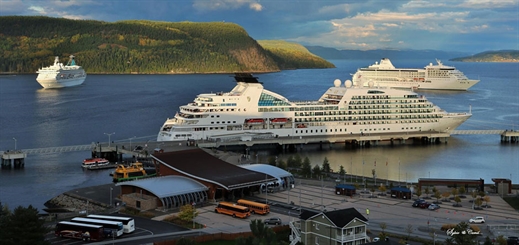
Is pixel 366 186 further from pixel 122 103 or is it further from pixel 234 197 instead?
pixel 122 103

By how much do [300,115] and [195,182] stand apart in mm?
23122

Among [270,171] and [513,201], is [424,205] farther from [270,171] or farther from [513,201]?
[270,171]

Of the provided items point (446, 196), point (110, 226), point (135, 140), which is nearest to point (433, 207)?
point (446, 196)

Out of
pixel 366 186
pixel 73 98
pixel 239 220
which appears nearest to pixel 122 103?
pixel 73 98

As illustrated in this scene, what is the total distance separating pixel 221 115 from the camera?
49656mm

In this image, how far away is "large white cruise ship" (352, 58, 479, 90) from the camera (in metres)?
112

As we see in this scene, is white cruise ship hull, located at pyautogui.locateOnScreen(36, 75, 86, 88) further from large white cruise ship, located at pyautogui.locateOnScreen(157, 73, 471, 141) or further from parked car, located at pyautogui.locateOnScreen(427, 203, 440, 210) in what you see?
parked car, located at pyautogui.locateOnScreen(427, 203, 440, 210)

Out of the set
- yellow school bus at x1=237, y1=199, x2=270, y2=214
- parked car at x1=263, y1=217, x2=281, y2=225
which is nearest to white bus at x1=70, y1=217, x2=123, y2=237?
parked car at x1=263, y1=217, x2=281, y2=225

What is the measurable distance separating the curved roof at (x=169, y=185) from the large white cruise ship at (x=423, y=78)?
82738 mm

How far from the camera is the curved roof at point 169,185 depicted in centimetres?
2789

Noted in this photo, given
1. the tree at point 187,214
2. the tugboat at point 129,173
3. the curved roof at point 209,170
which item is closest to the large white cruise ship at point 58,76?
the tugboat at point 129,173

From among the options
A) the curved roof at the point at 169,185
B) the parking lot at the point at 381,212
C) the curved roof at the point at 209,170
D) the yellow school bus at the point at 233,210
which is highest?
the curved roof at the point at 209,170

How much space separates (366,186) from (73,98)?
2723 inches

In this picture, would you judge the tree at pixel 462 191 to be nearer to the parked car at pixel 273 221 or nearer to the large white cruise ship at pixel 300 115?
the parked car at pixel 273 221
